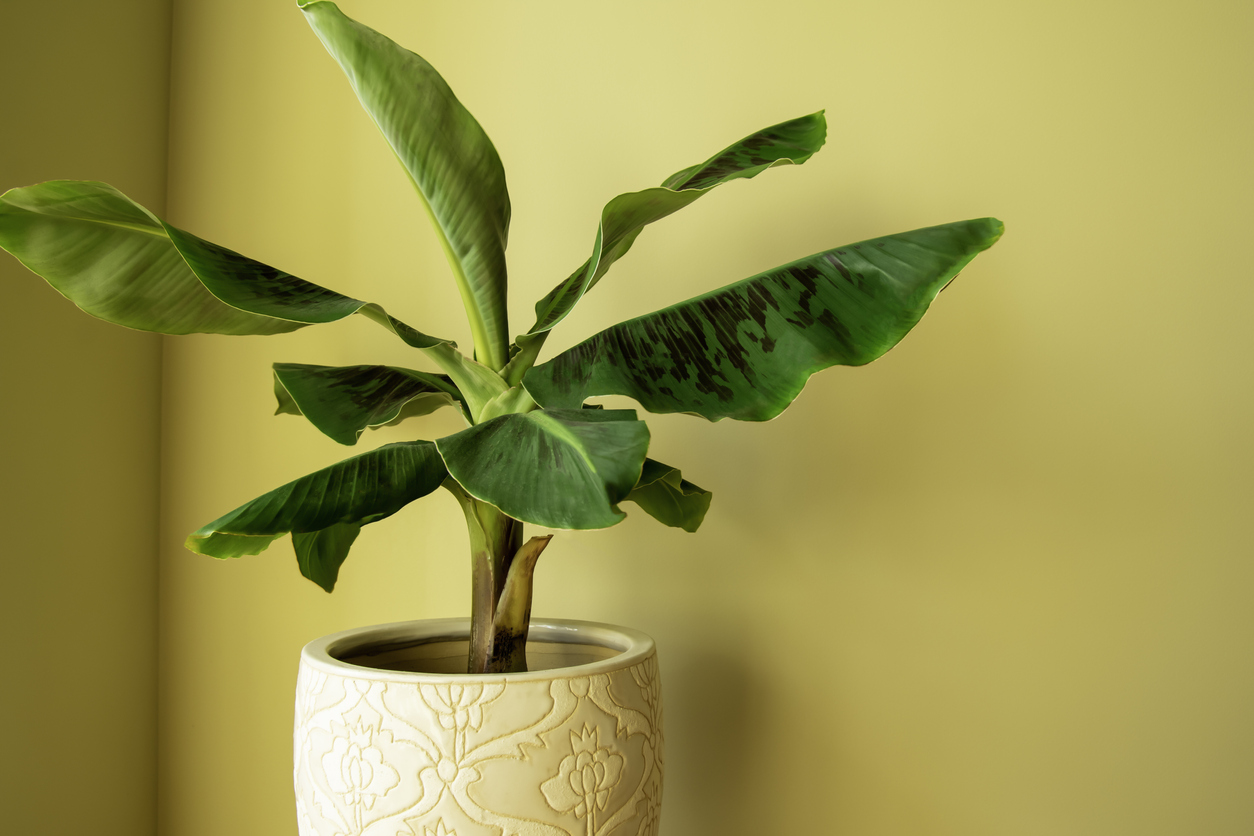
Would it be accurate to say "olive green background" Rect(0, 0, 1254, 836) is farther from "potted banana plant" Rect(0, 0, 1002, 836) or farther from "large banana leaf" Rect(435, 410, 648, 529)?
"large banana leaf" Rect(435, 410, 648, 529)

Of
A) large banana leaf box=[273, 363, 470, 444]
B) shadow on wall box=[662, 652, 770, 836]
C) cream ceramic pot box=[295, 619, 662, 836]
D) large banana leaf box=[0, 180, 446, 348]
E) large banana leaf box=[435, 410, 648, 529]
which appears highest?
large banana leaf box=[0, 180, 446, 348]

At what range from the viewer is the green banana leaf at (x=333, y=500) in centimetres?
56

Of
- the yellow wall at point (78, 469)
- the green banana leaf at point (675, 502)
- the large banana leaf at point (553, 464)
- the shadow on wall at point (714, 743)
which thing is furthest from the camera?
the yellow wall at point (78, 469)

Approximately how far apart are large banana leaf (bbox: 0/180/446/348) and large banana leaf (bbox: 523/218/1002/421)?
0.17 metres

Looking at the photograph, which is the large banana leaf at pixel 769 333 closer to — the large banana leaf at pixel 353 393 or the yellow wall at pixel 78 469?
the large banana leaf at pixel 353 393

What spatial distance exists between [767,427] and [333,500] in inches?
20.4

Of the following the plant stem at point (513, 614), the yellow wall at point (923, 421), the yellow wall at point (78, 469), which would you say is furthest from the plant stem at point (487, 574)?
the yellow wall at point (78, 469)

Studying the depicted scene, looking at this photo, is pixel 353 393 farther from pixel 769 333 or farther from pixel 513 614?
pixel 769 333

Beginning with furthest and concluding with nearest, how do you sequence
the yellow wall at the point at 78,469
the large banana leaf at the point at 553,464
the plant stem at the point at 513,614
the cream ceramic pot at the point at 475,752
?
1. the yellow wall at the point at 78,469
2. the plant stem at the point at 513,614
3. the cream ceramic pot at the point at 475,752
4. the large banana leaf at the point at 553,464

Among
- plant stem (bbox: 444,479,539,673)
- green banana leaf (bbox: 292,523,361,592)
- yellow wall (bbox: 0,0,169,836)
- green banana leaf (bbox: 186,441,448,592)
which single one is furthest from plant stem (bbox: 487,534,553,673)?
yellow wall (bbox: 0,0,169,836)

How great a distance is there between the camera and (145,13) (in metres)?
1.28

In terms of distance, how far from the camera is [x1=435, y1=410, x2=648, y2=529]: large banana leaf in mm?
492

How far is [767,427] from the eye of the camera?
941 mm

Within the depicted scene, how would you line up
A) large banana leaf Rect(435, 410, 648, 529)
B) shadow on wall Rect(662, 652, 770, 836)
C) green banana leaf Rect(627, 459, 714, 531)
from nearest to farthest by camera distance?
large banana leaf Rect(435, 410, 648, 529) → green banana leaf Rect(627, 459, 714, 531) → shadow on wall Rect(662, 652, 770, 836)
